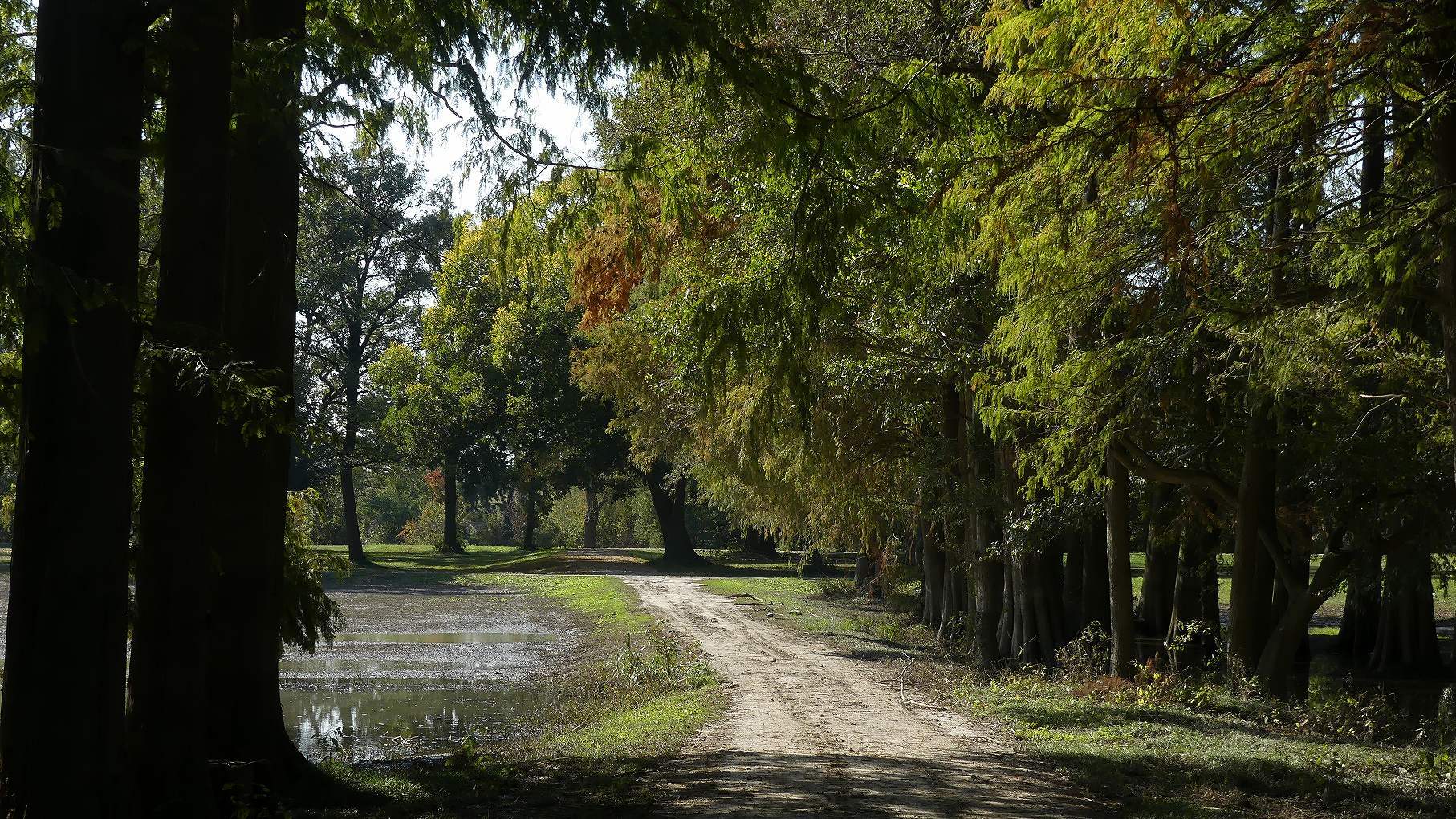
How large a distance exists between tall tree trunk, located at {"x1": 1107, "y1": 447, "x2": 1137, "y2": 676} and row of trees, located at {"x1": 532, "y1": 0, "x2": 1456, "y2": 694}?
0.05 meters

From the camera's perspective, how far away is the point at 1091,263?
10.1m

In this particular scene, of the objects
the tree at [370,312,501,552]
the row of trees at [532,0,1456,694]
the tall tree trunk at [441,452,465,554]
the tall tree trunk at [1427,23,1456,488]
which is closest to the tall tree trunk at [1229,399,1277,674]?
the row of trees at [532,0,1456,694]

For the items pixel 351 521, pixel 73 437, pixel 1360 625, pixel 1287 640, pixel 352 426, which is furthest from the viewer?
pixel 351 521

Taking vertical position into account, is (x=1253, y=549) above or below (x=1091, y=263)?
below

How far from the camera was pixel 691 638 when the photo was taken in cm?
2378

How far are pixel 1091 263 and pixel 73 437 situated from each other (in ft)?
24.4

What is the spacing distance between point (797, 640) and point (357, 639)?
971 cm

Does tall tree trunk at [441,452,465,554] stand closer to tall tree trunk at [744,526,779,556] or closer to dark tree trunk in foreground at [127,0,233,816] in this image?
tall tree trunk at [744,526,779,556]

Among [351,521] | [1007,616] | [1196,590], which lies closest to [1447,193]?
[1007,616]

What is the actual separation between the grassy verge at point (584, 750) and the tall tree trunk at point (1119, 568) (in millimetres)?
5355

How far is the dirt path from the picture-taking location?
8.65 meters

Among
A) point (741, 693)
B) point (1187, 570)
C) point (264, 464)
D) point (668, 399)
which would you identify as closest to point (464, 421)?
point (668, 399)

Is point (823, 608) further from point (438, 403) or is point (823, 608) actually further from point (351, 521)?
point (351, 521)

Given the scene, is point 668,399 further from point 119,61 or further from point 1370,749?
point 119,61
